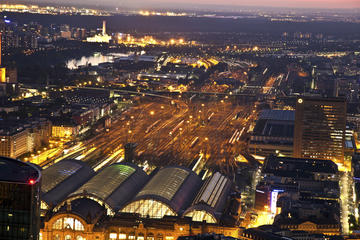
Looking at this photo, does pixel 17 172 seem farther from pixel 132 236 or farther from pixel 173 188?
pixel 173 188

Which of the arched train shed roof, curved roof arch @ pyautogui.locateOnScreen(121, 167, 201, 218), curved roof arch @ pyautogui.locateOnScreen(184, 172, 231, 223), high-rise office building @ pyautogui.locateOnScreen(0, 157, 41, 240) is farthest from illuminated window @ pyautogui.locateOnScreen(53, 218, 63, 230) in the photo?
high-rise office building @ pyautogui.locateOnScreen(0, 157, 41, 240)

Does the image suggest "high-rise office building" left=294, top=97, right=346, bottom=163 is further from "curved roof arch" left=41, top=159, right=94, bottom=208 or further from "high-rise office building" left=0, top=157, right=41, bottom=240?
"high-rise office building" left=0, top=157, right=41, bottom=240

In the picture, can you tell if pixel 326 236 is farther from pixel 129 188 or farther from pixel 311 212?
pixel 129 188

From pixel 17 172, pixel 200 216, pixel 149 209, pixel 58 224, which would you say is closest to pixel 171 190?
pixel 149 209

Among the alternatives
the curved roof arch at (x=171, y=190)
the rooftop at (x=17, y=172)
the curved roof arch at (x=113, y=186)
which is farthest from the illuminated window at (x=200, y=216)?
the rooftop at (x=17, y=172)

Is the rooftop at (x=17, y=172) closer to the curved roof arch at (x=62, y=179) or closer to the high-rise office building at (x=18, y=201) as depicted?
the high-rise office building at (x=18, y=201)

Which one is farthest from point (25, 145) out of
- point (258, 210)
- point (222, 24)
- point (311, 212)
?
point (222, 24)
